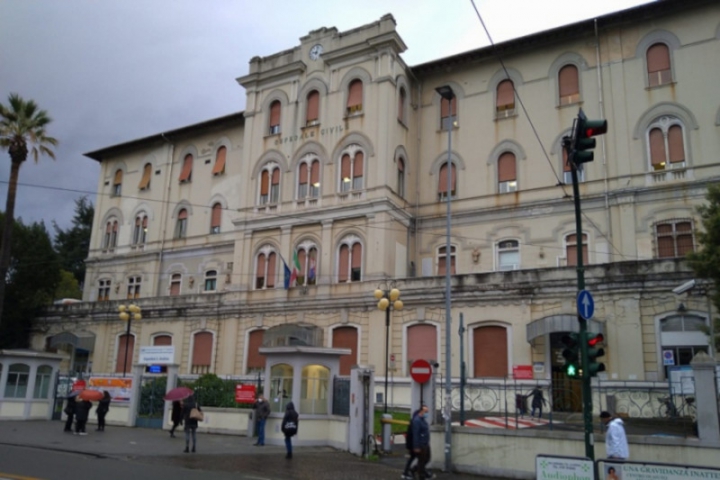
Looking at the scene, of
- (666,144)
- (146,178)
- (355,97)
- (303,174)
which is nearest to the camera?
(666,144)

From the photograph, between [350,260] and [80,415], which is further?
[350,260]

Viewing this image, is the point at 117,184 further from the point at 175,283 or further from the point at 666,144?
the point at 666,144

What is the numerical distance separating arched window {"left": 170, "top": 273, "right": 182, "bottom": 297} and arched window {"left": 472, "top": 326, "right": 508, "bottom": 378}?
869 inches

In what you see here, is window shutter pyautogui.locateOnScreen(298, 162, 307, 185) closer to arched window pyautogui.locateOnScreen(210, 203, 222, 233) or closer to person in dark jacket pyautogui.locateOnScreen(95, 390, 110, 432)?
arched window pyautogui.locateOnScreen(210, 203, 222, 233)

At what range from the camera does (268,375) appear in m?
21.1

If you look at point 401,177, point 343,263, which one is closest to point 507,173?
point 401,177

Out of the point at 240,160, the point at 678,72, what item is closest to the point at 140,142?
the point at 240,160

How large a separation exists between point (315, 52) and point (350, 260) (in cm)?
1285

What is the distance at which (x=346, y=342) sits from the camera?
32.5 m

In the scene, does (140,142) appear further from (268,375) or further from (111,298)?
(268,375)

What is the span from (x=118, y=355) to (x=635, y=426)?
3280 centimetres

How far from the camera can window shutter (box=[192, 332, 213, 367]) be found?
36906 mm

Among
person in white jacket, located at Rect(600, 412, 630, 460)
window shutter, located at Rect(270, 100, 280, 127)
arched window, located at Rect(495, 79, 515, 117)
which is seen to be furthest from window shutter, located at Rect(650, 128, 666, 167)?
person in white jacket, located at Rect(600, 412, 630, 460)

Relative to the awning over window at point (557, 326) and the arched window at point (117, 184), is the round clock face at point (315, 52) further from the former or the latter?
the awning over window at point (557, 326)
